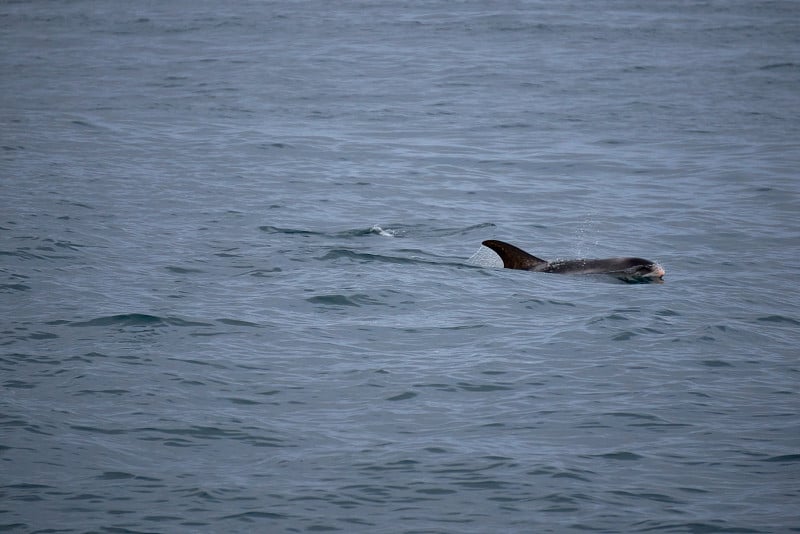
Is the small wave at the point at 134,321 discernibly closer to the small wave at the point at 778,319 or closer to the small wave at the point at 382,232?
the small wave at the point at 382,232

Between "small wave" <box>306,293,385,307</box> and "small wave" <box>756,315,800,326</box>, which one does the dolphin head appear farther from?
"small wave" <box>306,293,385,307</box>

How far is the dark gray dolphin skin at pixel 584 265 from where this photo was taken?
1648 centimetres

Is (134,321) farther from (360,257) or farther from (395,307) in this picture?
(360,257)

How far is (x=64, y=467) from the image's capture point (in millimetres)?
10086

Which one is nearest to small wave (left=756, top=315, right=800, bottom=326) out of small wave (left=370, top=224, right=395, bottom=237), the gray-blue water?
the gray-blue water

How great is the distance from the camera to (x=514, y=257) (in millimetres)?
17156

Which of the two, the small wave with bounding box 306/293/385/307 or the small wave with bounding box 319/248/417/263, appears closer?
the small wave with bounding box 306/293/385/307

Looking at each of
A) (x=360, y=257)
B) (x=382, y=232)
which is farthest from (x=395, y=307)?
(x=382, y=232)

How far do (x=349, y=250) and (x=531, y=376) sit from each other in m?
6.18

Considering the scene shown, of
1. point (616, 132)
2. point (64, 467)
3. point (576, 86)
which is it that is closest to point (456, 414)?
point (64, 467)

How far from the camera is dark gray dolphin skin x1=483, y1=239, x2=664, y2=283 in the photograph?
54.1 feet

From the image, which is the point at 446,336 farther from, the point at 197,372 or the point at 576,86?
the point at 576,86

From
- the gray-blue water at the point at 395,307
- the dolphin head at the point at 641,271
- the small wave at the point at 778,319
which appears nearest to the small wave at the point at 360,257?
the gray-blue water at the point at 395,307

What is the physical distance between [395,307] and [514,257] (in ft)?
8.88
